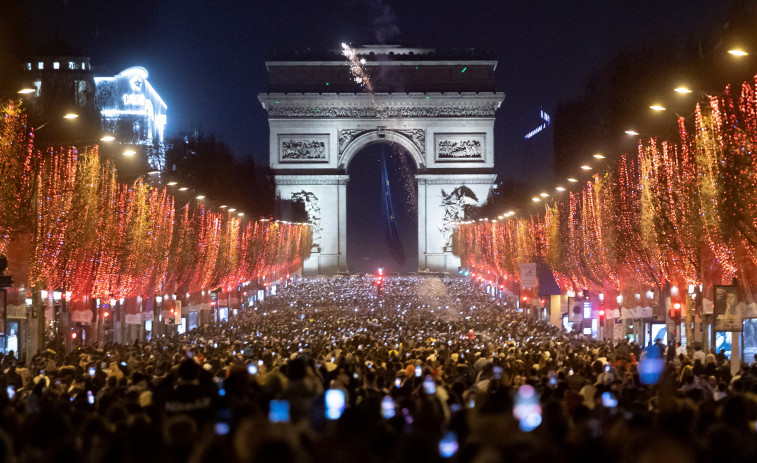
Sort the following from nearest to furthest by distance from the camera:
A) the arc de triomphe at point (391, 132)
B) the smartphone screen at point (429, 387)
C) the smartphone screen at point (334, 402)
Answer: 1. the smartphone screen at point (334, 402)
2. the smartphone screen at point (429, 387)
3. the arc de triomphe at point (391, 132)

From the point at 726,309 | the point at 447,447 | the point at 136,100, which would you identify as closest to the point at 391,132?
the point at 136,100

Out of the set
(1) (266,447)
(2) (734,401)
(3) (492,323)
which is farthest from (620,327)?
(1) (266,447)

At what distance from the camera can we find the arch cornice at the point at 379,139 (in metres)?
107

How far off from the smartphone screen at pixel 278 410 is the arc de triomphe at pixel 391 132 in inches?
3725

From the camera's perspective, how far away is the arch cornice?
107m

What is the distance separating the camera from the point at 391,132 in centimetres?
10838

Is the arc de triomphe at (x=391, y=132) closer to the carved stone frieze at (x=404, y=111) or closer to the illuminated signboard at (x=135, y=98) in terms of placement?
the carved stone frieze at (x=404, y=111)

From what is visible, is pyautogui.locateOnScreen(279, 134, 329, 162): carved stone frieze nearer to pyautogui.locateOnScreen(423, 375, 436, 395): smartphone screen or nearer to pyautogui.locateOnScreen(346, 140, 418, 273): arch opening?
pyautogui.locateOnScreen(346, 140, 418, 273): arch opening

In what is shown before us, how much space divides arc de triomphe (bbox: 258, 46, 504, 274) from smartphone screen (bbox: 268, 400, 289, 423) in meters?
94.6

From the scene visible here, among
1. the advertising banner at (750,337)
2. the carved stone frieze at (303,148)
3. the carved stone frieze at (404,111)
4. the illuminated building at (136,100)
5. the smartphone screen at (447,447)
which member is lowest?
the advertising banner at (750,337)

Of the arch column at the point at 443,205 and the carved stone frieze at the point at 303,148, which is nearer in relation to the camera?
the carved stone frieze at the point at 303,148

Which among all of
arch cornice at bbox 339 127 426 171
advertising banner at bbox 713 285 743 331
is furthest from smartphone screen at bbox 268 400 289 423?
arch cornice at bbox 339 127 426 171

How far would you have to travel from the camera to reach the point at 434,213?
4242 inches

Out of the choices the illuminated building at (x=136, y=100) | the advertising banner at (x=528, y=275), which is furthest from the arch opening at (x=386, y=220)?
the advertising banner at (x=528, y=275)
